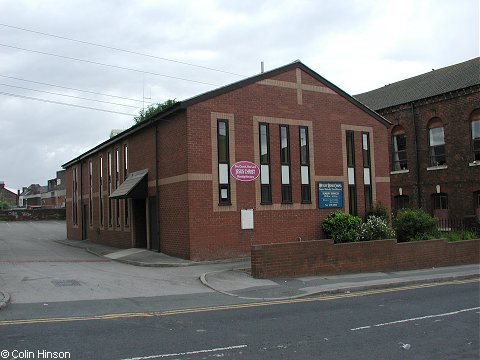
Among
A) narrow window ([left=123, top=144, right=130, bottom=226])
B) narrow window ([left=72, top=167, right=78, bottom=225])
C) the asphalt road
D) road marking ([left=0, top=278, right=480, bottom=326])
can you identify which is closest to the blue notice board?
road marking ([left=0, top=278, right=480, bottom=326])

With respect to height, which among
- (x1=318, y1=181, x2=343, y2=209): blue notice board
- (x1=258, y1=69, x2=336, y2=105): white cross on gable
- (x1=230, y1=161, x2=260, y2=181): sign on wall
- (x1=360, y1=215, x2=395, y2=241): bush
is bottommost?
(x1=360, y1=215, x2=395, y2=241): bush

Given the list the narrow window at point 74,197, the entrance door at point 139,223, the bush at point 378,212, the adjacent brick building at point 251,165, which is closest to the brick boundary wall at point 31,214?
the narrow window at point 74,197

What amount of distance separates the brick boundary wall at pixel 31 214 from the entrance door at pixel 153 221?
145ft

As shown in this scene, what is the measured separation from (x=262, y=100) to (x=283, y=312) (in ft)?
38.4

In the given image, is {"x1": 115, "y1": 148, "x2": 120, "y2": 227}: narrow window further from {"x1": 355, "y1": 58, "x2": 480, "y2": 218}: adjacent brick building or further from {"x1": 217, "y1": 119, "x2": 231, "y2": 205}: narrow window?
{"x1": 355, "y1": 58, "x2": 480, "y2": 218}: adjacent brick building

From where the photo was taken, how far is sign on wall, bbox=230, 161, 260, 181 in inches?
743

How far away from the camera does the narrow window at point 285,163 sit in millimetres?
20156

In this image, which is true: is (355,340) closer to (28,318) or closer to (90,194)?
(28,318)

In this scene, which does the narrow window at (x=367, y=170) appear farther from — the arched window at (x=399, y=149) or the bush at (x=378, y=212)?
the arched window at (x=399, y=149)

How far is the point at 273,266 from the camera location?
14.6m

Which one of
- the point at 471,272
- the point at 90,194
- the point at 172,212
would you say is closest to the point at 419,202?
the point at 471,272

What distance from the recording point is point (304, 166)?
20.8m

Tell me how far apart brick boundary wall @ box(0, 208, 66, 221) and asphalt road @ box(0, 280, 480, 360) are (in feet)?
183

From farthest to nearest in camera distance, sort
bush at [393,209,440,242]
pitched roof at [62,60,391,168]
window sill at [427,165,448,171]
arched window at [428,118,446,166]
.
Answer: arched window at [428,118,446,166] → window sill at [427,165,448,171] → bush at [393,209,440,242] → pitched roof at [62,60,391,168]
